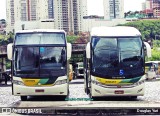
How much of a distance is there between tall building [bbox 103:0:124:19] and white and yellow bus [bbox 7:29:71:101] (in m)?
173

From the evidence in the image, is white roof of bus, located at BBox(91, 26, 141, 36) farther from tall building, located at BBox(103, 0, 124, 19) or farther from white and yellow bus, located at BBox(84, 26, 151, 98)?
tall building, located at BBox(103, 0, 124, 19)

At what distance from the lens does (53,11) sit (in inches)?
6122

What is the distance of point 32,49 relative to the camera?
52.9 feet

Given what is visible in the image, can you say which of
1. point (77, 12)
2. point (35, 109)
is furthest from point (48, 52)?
point (77, 12)

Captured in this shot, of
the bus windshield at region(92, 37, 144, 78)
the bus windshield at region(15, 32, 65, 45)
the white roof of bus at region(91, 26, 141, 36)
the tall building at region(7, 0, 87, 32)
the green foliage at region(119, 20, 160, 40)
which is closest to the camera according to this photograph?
the bus windshield at region(92, 37, 144, 78)

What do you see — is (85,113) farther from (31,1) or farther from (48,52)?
(31,1)

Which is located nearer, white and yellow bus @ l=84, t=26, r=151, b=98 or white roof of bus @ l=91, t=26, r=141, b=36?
white and yellow bus @ l=84, t=26, r=151, b=98

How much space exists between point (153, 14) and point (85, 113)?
576 feet

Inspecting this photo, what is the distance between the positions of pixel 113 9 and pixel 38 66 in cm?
17594

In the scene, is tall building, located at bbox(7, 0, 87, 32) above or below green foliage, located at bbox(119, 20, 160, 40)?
above

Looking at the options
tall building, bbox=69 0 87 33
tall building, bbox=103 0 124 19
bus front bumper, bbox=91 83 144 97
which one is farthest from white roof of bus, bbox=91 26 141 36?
tall building, bbox=103 0 124 19

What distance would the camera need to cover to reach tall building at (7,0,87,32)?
148125mm

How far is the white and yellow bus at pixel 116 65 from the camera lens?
52.2ft

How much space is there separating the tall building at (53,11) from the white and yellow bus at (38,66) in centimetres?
13096
